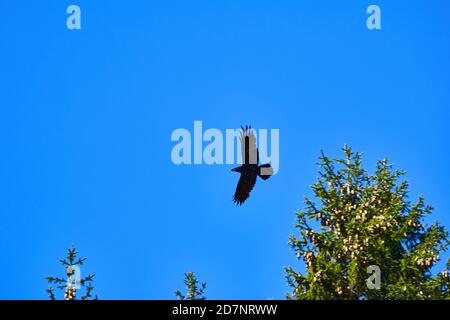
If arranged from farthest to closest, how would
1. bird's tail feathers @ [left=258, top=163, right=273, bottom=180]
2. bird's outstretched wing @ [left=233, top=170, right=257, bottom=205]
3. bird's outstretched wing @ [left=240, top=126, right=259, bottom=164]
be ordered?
bird's outstretched wing @ [left=233, top=170, right=257, bottom=205] < bird's tail feathers @ [left=258, top=163, right=273, bottom=180] < bird's outstretched wing @ [left=240, top=126, right=259, bottom=164]

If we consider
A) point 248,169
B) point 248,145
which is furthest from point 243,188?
point 248,145

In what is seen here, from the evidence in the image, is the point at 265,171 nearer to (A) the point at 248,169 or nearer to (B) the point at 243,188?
(A) the point at 248,169

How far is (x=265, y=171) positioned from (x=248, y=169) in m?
0.63

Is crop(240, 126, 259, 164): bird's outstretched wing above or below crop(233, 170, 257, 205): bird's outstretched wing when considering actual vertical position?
above

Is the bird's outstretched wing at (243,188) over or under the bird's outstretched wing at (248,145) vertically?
under

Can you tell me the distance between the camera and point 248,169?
2111 centimetres

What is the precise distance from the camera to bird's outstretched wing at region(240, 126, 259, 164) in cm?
1916

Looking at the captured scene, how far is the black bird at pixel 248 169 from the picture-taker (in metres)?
19.2

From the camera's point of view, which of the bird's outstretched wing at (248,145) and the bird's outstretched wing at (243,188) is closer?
the bird's outstretched wing at (248,145)

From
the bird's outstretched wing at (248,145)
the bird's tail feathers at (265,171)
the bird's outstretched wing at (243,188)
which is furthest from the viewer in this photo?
the bird's outstretched wing at (243,188)

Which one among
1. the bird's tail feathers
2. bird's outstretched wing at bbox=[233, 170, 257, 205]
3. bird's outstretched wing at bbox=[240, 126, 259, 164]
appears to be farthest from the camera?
bird's outstretched wing at bbox=[233, 170, 257, 205]

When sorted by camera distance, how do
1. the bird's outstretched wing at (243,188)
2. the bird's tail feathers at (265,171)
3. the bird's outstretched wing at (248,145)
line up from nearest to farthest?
the bird's outstretched wing at (248,145)
the bird's tail feathers at (265,171)
the bird's outstretched wing at (243,188)
